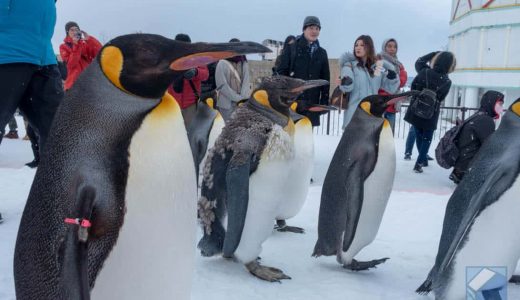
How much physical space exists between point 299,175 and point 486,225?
132 cm

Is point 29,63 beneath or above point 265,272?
above

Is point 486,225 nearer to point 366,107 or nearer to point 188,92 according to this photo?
point 366,107

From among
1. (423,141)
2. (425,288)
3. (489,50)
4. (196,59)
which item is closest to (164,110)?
(196,59)

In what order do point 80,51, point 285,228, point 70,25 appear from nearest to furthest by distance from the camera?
point 285,228 → point 80,51 → point 70,25

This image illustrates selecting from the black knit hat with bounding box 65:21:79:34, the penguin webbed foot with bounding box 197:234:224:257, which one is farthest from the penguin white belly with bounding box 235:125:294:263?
the black knit hat with bounding box 65:21:79:34

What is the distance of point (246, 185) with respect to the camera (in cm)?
226

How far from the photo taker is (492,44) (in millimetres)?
15914

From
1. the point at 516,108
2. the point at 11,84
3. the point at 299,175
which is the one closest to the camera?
the point at 516,108

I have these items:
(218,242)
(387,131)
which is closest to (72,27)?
(218,242)

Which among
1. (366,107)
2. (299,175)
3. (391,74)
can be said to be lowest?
(299,175)

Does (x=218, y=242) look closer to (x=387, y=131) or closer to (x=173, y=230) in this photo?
(x=387, y=131)

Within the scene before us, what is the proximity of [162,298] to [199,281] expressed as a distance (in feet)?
3.45

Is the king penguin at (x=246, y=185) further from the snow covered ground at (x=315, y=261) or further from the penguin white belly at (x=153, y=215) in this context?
the penguin white belly at (x=153, y=215)

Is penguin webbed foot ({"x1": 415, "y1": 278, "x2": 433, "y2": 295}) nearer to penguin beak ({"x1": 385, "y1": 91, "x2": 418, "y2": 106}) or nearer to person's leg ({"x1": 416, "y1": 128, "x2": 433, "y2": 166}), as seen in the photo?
penguin beak ({"x1": 385, "y1": 91, "x2": 418, "y2": 106})
